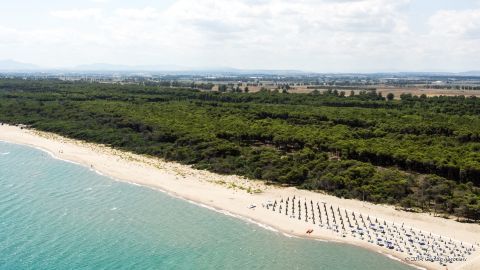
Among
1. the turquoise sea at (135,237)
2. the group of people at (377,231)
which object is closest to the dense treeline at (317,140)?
the group of people at (377,231)

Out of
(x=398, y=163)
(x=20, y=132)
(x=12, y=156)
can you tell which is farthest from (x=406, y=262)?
(x=20, y=132)

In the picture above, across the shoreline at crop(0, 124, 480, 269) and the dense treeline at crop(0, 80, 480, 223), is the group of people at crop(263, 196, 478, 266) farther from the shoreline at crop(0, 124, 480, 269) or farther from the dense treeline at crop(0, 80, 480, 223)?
the dense treeline at crop(0, 80, 480, 223)

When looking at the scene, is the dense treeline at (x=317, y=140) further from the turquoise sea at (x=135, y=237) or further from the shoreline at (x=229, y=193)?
the turquoise sea at (x=135, y=237)

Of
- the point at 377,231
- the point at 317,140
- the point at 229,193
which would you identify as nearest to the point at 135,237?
the point at 229,193

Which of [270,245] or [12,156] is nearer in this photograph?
[270,245]

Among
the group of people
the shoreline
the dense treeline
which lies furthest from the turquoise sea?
the dense treeline

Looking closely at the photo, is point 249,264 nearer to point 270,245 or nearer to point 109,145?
point 270,245

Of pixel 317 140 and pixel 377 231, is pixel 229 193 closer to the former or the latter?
pixel 377 231
